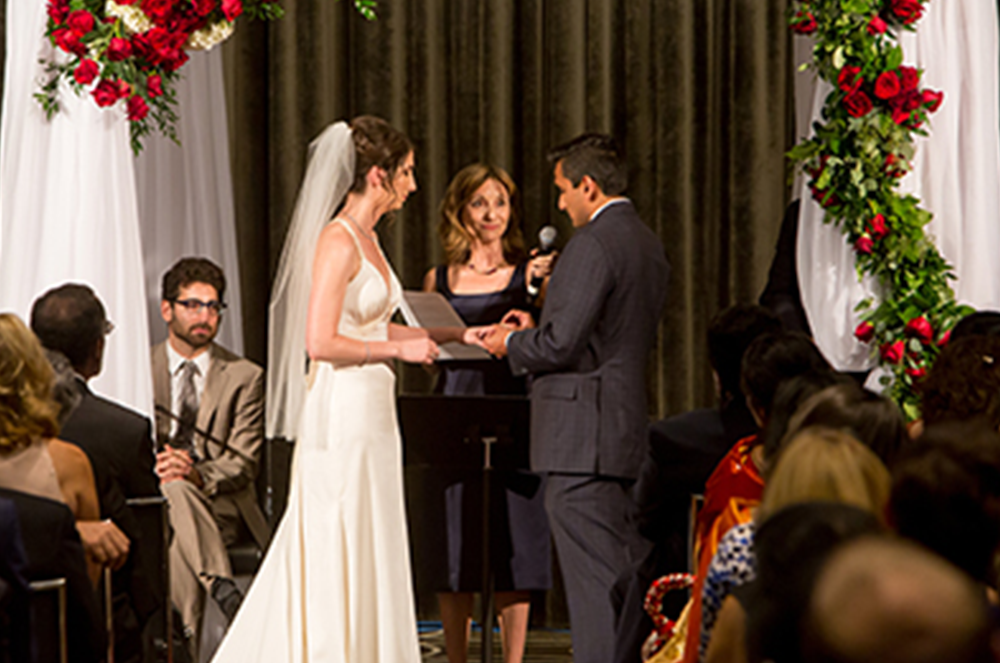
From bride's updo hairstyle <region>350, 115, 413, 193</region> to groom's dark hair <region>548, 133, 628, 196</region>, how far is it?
1.89 ft

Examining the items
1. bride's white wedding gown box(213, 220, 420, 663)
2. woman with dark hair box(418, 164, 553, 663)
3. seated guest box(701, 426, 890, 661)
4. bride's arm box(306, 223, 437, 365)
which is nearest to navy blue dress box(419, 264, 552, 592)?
woman with dark hair box(418, 164, 553, 663)

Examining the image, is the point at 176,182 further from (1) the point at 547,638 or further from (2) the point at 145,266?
(1) the point at 547,638

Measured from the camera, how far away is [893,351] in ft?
12.9

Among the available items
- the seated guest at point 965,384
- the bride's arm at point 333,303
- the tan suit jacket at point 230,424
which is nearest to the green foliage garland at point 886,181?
the seated guest at point 965,384

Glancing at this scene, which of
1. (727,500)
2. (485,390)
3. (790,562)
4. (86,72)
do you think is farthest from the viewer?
(485,390)

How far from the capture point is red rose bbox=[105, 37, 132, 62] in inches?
153

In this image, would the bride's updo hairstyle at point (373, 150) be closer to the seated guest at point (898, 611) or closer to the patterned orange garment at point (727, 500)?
the patterned orange garment at point (727, 500)

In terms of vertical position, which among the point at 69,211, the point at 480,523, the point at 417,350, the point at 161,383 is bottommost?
the point at 480,523

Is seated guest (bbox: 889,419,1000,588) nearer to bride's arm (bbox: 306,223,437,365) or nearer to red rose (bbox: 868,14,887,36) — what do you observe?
red rose (bbox: 868,14,887,36)

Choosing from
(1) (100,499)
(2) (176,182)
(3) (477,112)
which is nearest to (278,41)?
(3) (477,112)

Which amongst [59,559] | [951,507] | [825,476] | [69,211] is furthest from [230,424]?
[951,507]

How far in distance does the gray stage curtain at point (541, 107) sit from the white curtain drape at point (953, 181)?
2089mm

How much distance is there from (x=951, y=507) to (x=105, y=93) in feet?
9.70

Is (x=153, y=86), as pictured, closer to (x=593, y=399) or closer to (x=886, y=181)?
→ (x=593, y=399)
